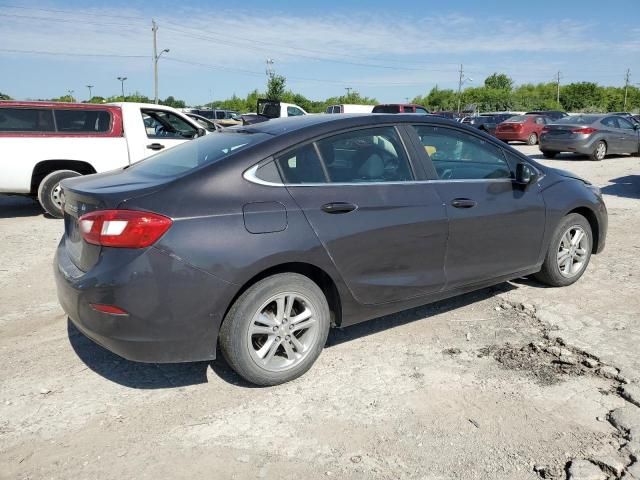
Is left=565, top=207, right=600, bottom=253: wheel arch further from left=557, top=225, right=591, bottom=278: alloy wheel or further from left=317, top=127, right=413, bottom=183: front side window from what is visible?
left=317, top=127, right=413, bottom=183: front side window

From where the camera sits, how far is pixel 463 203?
400 cm

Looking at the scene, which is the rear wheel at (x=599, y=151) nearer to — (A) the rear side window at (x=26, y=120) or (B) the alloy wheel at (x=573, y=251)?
(B) the alloy wheel at (x=573, y=251)

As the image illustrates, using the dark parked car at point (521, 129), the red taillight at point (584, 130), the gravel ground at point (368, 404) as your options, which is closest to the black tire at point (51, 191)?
the gravel ground at point (368, 404)

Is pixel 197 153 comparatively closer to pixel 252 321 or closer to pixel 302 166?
pixel 302 166

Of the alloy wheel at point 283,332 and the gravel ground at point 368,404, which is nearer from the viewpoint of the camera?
the gravel ground at point 368,404

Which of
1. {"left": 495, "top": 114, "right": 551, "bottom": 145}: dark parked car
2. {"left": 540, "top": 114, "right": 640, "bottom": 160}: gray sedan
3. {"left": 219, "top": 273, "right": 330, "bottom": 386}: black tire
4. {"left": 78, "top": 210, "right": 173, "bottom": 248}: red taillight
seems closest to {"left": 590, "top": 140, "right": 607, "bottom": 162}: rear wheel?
{"left": 540, "top": 114, "right": 640, "bottom": 160}: gray sedan

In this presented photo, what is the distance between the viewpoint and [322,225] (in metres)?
3.31

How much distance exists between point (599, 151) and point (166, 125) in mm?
13193

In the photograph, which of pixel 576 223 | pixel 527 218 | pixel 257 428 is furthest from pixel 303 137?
pixel 576 223

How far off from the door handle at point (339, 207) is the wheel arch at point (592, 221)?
2557 millimetres

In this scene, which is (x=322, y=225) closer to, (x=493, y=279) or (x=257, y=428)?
(x=257, y=428)

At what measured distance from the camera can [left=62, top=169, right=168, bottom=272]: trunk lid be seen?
2992 mm

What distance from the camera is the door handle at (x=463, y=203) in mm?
3945

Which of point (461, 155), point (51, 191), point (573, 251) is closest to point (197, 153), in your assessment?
point (461, 155)
